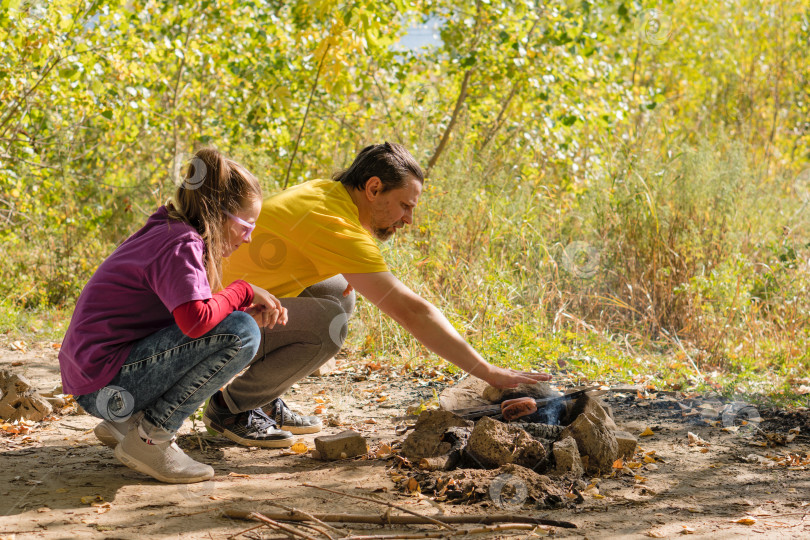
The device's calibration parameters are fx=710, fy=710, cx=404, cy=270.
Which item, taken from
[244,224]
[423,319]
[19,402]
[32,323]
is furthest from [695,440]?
[32,323]

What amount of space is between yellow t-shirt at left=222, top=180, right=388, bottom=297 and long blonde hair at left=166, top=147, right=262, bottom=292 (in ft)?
1.15

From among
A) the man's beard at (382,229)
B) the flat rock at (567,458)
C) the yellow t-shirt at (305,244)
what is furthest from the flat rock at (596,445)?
the man's beard at (382,229)

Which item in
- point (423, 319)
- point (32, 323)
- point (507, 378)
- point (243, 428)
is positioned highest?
point (423, 319)

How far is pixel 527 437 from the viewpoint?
8.77ft

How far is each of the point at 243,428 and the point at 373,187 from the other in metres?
1.19

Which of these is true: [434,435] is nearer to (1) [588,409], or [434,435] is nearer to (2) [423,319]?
(2) [423,319]

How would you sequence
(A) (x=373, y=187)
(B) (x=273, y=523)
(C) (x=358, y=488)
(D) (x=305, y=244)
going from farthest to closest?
(A) (x=373, y=187), (D) (x=305, y=244), (C) (x=358, y=488), (B) (x=273, y=523)

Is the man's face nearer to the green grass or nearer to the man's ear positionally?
the man's ear

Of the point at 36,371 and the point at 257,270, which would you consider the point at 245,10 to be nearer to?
the point at 36,371

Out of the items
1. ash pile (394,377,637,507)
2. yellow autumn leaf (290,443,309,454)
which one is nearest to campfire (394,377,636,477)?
ash pile (394,377,637,507)

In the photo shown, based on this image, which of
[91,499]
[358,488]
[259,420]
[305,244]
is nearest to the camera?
[91,499]

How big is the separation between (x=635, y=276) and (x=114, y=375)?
433cm

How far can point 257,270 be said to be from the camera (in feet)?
9.92

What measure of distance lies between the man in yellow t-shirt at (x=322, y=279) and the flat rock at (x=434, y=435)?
1.03 feet
